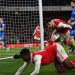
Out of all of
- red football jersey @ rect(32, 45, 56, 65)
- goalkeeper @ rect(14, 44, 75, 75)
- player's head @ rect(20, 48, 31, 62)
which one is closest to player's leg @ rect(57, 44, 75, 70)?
goalkeeper @ rect(14, 44, 75, 75)

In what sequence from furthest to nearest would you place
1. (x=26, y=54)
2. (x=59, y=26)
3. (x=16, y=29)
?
(x=16, y=29)
(x=59, y=26)
(x=26, y=54)

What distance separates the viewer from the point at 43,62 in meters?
8.38

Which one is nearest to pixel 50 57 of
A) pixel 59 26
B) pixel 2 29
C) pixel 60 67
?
pixel 60 67

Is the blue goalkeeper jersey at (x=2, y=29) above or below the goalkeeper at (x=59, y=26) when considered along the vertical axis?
below

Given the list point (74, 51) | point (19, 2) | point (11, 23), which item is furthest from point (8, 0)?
point (74, 51)

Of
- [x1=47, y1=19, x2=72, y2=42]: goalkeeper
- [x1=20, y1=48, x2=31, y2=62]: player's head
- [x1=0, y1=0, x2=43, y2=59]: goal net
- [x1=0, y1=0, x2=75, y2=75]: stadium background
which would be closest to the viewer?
[x1=20, y1=48, x2=31, y2=62]: player's head

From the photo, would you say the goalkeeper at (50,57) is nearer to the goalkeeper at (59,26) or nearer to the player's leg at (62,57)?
the player's leg at (62,57)

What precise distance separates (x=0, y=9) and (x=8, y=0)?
0.61 meters

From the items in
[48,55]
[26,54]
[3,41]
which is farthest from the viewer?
[3,41]

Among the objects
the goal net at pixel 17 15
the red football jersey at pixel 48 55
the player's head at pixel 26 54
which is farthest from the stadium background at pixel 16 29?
the player's head at pixel 26 54

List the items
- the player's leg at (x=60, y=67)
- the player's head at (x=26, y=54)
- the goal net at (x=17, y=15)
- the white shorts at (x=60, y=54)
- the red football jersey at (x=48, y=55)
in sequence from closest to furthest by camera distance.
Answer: the player's head at (x=26, y=54) < the red football jersey at (x=48, y=55) < the white shorts at (x=60, y=54) < the player's leg at (x=60, y=67) < the goal net at (x=17, y=15)

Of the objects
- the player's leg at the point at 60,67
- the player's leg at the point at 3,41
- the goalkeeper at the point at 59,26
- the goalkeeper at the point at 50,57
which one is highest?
the goalkeeper at the point at 59,26

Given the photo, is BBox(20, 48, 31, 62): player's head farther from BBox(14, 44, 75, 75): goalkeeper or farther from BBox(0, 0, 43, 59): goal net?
BBox(0, 0, 43, 59): goal net

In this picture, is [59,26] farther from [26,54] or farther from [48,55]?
[26,54]
